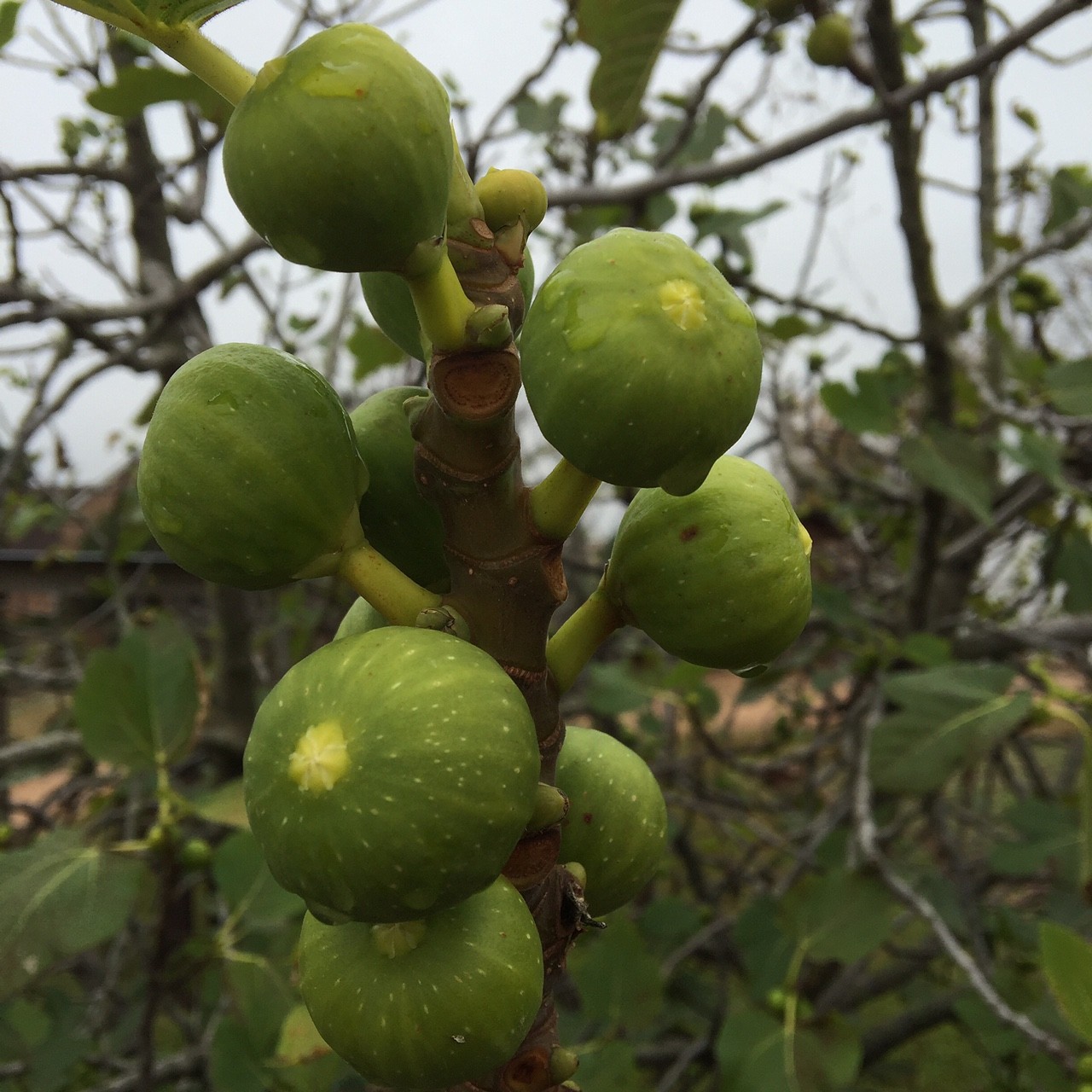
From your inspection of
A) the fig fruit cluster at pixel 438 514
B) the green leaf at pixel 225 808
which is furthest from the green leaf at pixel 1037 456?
the green leaf at pixel 225 808

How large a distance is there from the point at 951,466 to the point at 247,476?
2206mm

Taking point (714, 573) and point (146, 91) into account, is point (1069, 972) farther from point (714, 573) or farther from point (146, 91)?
point (146, 91)

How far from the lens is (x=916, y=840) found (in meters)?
4.58

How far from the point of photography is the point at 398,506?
0.92m

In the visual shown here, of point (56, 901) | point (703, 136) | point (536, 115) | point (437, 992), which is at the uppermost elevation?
point (536, 115)

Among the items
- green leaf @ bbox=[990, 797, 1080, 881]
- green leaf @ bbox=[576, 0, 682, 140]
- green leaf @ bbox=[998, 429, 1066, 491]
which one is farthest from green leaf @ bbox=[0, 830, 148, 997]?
green leaf @ bbox=[990, 797, 1080, 881]

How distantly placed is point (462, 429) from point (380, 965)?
17.4 inches

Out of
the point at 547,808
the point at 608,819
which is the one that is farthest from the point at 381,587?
the point at 608,819

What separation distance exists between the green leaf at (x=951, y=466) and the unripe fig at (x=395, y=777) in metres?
1.99

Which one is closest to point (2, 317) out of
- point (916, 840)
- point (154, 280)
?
point (154, 280)

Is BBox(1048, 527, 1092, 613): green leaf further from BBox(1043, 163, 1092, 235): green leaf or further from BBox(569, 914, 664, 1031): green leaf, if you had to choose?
BBox(569, 914, 664, 1031): green leaf

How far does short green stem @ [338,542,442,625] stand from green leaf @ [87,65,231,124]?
1098 millimetres

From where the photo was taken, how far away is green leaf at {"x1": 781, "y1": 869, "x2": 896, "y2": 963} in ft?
7.10

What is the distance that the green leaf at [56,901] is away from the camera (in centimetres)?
146
